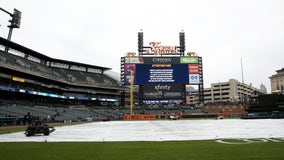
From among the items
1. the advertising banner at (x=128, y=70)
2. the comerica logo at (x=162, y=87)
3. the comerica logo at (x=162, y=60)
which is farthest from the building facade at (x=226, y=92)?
the advertising banner at (x=128, y=70)

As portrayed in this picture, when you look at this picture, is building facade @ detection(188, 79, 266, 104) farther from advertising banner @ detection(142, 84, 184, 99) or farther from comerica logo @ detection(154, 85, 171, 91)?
comerica logo @ detection(154, 85, 171, 91)

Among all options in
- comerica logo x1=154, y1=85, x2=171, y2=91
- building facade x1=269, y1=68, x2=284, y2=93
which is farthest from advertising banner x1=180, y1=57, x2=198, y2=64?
building facade x1=269, y1=68, x2=284, y2=93

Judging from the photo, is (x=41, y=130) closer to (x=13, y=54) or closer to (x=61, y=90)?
(x=13, y=54)

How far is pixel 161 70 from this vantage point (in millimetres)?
79562

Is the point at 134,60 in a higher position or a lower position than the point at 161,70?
higher

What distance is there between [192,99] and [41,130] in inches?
6888

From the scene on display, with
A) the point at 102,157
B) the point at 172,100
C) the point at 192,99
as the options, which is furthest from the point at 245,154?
the point at 192,99

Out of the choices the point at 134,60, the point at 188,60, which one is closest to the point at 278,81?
the point at 188,60

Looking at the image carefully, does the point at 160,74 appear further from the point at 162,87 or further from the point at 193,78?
the point at 193,78

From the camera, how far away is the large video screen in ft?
259

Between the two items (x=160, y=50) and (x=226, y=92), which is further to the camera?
(x=226, y=92)

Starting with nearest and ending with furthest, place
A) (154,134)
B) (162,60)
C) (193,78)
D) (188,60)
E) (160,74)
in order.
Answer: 1. (154,134)
2. (160,74)
3. (193,78)
4. (162,60)
5. (188,60)

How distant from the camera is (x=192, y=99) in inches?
7377

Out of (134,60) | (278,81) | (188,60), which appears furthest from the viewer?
(278,81)
